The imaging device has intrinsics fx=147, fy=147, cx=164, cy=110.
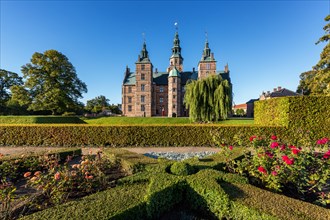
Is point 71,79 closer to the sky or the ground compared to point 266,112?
closer to the sky

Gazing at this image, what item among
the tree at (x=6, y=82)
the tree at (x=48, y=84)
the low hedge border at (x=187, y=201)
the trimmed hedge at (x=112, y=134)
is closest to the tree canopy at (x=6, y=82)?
the tree at (x=6, y=82)

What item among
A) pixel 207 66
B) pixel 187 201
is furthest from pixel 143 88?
pixel 187 201

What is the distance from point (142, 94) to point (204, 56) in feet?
58.8

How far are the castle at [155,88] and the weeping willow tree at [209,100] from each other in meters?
20.7

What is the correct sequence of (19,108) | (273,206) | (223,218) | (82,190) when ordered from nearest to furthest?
(273,206) < (223,218) < (82,190) < (19,108)

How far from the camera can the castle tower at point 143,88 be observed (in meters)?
35.8

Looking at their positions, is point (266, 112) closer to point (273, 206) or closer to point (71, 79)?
point (273, 206)

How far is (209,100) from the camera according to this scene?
14.1m

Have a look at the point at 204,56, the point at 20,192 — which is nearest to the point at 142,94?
the point at 204,56

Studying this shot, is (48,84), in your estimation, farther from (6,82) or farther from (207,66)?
(207,66)

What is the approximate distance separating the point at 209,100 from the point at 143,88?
2426 cm

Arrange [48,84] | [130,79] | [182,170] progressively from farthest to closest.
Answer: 1. [130,79]
2. [48,84]
3. [182,170]

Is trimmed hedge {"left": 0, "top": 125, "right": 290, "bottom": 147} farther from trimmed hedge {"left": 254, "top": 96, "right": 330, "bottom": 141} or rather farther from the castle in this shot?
the castle

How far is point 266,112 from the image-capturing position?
10.4 metres
